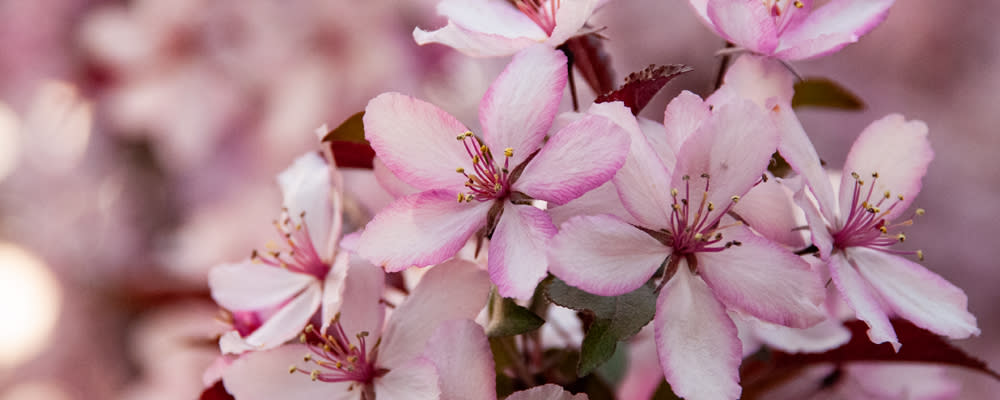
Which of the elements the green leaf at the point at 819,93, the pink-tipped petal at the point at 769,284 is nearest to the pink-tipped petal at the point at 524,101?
the pink-tipped petal at the point at 769,284

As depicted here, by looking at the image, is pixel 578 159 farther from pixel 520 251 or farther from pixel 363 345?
pixel 363 345

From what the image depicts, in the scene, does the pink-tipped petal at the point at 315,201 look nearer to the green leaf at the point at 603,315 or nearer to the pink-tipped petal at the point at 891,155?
the green leaf at the point at 603,315

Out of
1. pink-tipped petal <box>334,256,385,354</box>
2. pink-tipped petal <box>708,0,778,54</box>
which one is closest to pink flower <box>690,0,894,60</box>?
pink-tipped petal <box>708,0,778,54</box>

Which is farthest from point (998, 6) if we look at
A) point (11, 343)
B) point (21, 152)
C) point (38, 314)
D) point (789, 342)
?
point (11, 343)

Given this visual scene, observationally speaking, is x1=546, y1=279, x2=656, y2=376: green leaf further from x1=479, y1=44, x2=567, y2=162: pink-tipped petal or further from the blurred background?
the blurred background

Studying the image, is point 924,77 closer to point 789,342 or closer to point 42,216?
point 789,342

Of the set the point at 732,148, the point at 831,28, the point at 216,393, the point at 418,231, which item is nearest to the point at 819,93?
the point at 831,28

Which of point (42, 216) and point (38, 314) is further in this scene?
point (38, 314)
